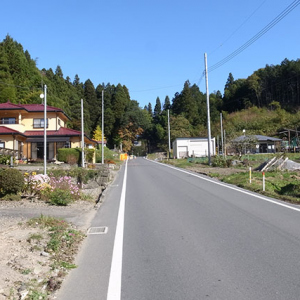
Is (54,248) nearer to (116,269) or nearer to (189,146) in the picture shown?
(116,269)

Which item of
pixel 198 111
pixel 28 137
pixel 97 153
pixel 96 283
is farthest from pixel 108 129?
pixel 96 283

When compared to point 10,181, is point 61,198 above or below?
below

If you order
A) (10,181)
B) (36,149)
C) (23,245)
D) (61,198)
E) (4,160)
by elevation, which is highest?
(36,149)

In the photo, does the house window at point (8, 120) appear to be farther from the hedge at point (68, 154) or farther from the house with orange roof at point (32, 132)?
the hedge at point (68, 154)

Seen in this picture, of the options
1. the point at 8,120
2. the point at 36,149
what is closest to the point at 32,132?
the point at 36,149

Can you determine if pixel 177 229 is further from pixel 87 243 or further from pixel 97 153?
pixel 97 153

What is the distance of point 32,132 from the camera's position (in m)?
40.2

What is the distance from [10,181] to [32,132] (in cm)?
2930

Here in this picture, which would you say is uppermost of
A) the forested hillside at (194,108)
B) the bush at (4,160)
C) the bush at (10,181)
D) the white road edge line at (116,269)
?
the forested hillside at (194,108)

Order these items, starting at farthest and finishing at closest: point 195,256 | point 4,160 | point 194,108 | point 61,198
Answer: point 194,108, point 4,160, point 61,198, point 195,256

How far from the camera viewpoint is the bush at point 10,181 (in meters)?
12.4

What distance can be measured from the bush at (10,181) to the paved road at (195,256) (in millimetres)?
4014

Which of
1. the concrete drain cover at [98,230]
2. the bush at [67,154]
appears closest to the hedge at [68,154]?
the bush at [67,154]

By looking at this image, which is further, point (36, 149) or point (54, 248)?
point (36, 149)
